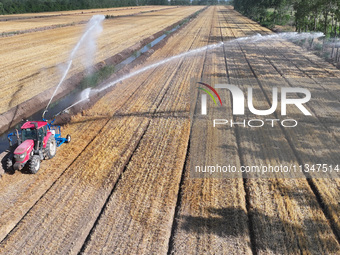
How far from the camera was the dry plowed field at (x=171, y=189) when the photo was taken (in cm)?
592

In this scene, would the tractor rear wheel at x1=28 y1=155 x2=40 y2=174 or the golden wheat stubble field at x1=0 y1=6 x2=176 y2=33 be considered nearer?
the tractor rear wheel at x1=28 y1=155 x2=40 y2=174

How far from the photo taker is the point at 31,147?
7848 mm

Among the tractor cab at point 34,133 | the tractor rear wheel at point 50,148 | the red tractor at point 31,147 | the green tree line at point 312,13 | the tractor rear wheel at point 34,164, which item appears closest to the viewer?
the red tractor at point 31,147

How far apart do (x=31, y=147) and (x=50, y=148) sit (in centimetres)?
73

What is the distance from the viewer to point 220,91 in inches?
581

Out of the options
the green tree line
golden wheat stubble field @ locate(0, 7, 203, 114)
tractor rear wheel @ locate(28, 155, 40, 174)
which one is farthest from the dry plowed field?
the green tree line

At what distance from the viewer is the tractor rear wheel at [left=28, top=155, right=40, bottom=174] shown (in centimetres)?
782

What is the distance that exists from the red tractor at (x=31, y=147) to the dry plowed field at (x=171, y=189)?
365 millimetres

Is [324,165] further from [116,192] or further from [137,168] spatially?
[116,192]

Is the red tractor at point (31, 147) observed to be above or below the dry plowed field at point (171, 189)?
above

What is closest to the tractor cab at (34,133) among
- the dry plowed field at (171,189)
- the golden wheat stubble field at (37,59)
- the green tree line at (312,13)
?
the dry plowed field at (171,189)

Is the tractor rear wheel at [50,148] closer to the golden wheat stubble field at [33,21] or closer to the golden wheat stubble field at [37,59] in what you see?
the golden wheat stubble field at [37,59]

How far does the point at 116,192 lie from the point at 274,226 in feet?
11.7

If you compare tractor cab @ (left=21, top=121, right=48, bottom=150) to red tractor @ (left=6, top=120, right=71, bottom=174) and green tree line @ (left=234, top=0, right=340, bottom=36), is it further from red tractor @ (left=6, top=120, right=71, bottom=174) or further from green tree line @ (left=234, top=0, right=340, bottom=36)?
green tree line @ (left=234, top=0, right=340, bottom=36)
